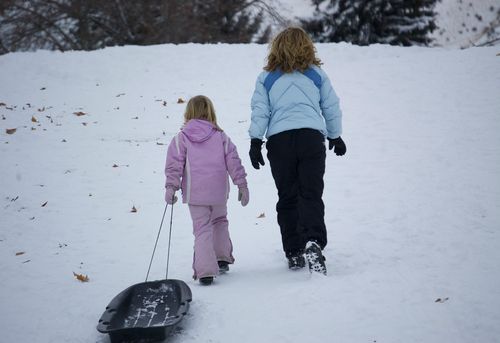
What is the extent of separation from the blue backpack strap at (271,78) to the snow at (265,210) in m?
1.65

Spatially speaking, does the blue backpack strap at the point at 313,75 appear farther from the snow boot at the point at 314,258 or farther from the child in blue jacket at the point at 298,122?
the snow boot at the point at 314,258

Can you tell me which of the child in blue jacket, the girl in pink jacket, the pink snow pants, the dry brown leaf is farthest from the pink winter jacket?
the dry brown leaf

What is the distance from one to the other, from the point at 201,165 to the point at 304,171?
90cm

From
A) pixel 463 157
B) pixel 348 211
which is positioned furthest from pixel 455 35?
pixel 348 211

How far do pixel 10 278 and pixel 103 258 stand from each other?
0.88 metres

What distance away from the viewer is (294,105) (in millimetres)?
3742

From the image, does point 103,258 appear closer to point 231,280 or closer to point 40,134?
point 231,280

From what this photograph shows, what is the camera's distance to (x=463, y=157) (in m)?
6.73

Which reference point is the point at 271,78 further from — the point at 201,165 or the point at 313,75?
the point at 201,165

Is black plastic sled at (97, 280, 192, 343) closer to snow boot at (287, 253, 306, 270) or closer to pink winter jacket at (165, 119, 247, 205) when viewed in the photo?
pink winter jacket at (165, 119, 247, 205)

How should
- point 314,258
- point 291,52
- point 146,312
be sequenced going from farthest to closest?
1. point 291,52
2. point 314,258
3. point 146,312

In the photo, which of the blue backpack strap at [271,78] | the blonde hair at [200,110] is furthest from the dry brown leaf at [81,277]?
the blue backpack strap at [271,78]

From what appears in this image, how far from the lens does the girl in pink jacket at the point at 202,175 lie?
3852 millimetres

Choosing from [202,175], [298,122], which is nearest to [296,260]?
[202,175]
